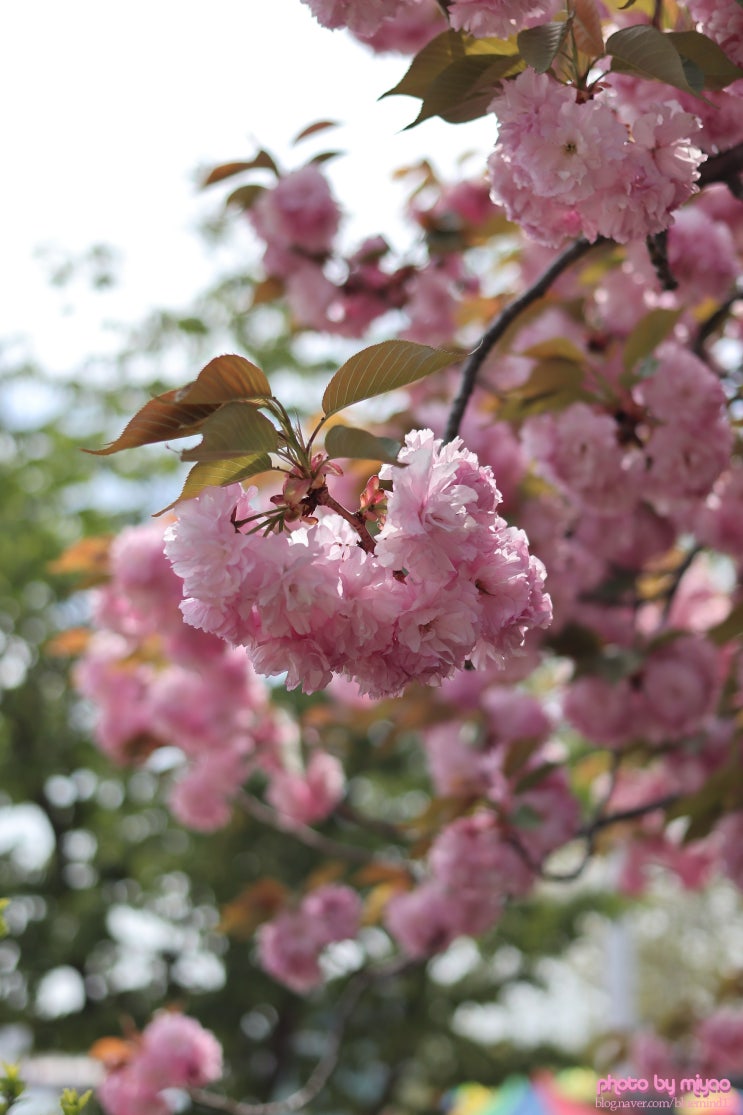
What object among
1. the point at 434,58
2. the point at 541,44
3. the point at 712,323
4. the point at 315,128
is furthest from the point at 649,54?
the point at 315,128

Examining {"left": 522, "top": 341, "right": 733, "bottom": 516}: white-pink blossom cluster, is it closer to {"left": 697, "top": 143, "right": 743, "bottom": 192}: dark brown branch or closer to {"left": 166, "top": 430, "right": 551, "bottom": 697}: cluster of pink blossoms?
{"left": 697, "top": 143, "right": 743, "bottom": 192}: dark brown branch

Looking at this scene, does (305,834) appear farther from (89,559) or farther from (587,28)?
(587,28)

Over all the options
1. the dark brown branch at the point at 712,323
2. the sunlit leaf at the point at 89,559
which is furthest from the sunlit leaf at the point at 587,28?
the sunlit leaf at the point at 89,559

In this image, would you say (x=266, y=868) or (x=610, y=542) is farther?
(x=266, y=868)

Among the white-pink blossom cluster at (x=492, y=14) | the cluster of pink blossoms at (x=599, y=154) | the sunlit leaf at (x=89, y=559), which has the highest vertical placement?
the white-pink blossom cluster at (x=492, y=14)

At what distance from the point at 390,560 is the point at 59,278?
4595 mm

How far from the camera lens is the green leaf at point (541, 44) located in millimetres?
705

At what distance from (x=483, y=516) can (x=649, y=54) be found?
39cm

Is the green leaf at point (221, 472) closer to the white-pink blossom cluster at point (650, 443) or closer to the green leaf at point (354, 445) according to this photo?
the green leaf at point (354, 445)

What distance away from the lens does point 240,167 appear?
4.85 ft

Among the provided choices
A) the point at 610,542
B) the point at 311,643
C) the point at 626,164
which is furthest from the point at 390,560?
the point at 610,542

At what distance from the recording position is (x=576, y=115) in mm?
727

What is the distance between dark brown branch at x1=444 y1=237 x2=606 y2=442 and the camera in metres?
0.83

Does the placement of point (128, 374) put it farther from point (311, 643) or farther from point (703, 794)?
point (311, 643)
